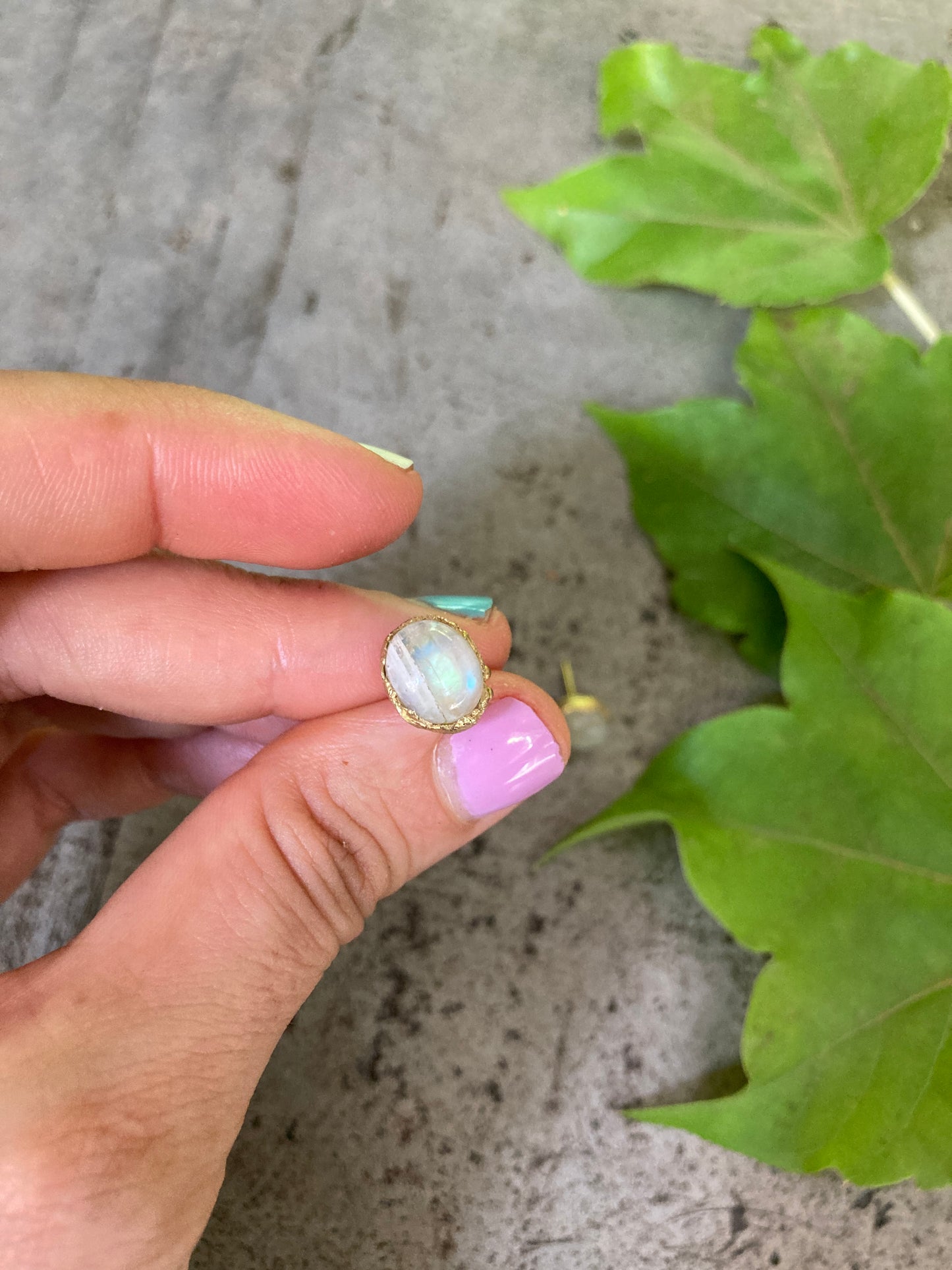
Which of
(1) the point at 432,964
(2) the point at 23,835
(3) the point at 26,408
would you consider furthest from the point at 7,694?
(1) the point at 432,964

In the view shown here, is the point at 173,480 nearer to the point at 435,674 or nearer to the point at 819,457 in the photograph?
the point at 435,674

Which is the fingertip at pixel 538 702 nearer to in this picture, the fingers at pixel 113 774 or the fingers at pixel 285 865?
the fingers at pixel 285 865

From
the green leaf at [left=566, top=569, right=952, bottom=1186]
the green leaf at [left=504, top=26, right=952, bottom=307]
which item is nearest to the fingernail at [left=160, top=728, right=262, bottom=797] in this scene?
the green leaf at [left=566, top=569, right=952, bottom=1186]

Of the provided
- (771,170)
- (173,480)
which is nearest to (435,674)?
(173,480)

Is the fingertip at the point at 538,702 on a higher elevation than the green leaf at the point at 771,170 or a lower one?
lower

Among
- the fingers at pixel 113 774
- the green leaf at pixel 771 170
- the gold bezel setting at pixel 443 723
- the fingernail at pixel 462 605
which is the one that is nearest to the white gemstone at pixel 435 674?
the gold bezel setting at pixel 443 723

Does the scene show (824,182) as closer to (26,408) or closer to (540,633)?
(540,633)

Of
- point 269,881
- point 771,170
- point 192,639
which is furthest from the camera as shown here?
point 771,170
